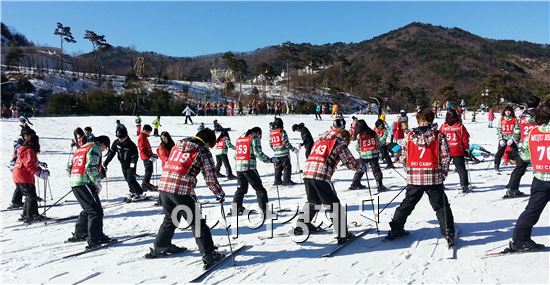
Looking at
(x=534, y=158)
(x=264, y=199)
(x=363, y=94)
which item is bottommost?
(x=264, y=199)

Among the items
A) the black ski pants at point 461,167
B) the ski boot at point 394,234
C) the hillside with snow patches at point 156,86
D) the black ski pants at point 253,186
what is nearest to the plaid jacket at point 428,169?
the ski boot at point 394,234

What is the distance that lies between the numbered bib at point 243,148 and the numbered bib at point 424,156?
3.13 m

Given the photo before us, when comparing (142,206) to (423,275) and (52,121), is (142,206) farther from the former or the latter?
(52,121)

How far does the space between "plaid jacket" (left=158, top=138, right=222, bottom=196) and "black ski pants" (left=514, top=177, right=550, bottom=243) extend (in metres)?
3.76

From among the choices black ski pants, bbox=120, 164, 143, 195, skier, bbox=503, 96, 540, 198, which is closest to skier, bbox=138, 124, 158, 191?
black ski pants, bbox=120, 164, 143, 195

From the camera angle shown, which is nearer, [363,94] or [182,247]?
[182,247]

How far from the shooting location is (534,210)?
16.7 ft

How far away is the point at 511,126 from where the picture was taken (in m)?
10.6

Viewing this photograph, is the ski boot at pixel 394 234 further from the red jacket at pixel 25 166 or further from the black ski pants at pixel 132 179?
the red jacket at pixel 25 166

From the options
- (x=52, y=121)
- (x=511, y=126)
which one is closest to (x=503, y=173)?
(x=511, y=126)

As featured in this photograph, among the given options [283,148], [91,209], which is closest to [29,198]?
[91,209]

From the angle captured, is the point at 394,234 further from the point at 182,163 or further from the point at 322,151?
the point at 182,163

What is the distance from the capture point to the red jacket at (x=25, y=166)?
7949 mm

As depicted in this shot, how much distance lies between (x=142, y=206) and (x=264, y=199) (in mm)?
3467
